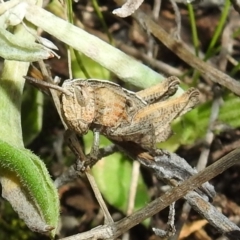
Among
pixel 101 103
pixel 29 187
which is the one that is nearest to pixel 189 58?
pixel 101 103

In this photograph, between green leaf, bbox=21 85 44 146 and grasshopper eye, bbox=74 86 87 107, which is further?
green leaf, bbox=21 85 44 146

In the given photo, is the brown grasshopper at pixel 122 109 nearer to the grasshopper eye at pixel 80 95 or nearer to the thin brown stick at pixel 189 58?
the grasshopper eye at pixel 80 95

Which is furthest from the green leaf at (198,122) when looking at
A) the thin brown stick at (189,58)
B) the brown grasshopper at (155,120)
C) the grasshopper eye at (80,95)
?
the grasshopper eye at (80,95)

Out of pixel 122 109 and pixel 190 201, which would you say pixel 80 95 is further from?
pixel 190 201

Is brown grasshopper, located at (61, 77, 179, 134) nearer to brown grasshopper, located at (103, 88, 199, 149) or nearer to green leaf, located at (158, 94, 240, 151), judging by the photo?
brown grasshopper, located at (103, 88, 199, 149)

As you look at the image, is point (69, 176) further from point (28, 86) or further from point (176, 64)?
point (176, 64)

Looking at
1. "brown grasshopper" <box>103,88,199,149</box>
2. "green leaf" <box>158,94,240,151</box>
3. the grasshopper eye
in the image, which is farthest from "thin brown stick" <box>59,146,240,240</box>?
"green leaf" <box>158,94,240,151</box>

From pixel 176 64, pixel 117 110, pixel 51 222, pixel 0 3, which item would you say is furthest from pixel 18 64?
pixel 176 64
